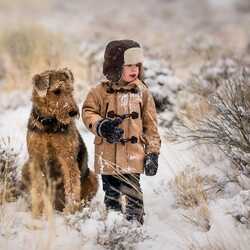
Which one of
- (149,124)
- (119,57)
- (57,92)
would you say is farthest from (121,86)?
(57,92)

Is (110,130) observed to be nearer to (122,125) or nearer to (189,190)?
(122,125)

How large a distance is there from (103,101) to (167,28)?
96.7ft

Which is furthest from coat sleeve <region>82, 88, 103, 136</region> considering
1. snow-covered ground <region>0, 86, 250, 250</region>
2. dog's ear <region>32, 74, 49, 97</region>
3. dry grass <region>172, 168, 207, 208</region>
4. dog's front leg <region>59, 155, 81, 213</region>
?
dry grass <region>172, 168, 207, 208</region>

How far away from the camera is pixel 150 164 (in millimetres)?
5430

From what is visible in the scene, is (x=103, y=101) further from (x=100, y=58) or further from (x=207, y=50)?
(x=207, y=50)

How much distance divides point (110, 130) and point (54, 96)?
0.72 metres

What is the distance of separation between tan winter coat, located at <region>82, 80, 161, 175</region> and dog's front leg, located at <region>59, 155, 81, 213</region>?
0.41 metres

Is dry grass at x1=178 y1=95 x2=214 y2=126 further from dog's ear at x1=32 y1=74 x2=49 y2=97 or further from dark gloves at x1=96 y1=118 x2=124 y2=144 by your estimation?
dog's ear at x1=32 y1=74 x2=49 y2=97

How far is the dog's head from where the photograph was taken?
5582mm

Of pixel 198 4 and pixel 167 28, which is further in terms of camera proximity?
pixel 198 4

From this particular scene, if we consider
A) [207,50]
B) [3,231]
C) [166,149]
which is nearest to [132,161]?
[3,231]

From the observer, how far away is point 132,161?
18.0 feet

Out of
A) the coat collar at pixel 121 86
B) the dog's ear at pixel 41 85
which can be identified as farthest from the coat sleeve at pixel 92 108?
the dog's ear at pixel 41 85

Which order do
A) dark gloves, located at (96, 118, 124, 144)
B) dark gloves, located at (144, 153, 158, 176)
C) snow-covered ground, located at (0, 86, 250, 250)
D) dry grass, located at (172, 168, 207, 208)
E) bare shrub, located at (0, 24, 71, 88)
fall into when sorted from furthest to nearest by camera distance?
bare shrub, located at (0, 24, 71, 88)
dry grass, located at (172, 168, 207, 208)
dark gloves, located at (144, 153, 158, 176)
dark gloves, located at (96, 118, 124, 144)
snow-covered ground, located at (0, 86, 250, 250)
